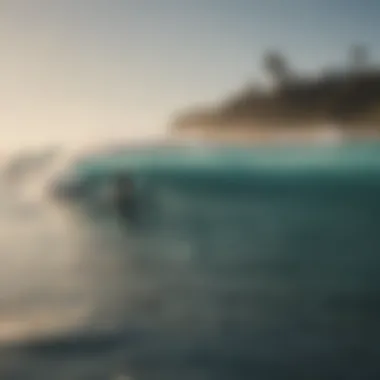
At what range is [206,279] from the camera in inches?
42.4

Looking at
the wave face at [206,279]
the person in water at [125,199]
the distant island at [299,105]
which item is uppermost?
the distant island at [299,105]

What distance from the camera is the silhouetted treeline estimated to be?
3.59 ft

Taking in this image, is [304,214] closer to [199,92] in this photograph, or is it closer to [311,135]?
[311,135]

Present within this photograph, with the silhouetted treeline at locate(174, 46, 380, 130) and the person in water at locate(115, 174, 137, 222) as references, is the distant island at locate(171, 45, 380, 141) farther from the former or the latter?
the person in water at locate(115, 174, 137, 222)

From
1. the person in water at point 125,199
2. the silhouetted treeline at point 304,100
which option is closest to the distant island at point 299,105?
the silhouetted treeline at point 304,100

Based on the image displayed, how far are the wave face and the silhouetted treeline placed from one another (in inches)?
2.5

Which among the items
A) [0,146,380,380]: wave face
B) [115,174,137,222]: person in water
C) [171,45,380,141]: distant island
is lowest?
[0,146,380,380]: wave face

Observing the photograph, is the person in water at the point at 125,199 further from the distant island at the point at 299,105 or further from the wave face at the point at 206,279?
the distant island at the point at 299,105

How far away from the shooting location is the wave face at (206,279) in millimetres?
1057

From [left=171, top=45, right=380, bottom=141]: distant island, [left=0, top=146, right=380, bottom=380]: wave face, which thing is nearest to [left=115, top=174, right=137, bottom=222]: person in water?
[left=0, top=146, right=380, bottom=380]: wave face

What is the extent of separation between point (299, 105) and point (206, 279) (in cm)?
36

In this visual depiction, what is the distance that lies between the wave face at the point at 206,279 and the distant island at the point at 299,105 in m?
0.05

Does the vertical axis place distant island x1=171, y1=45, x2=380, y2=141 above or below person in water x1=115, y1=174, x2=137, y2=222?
above

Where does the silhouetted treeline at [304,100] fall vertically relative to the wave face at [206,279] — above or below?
above
